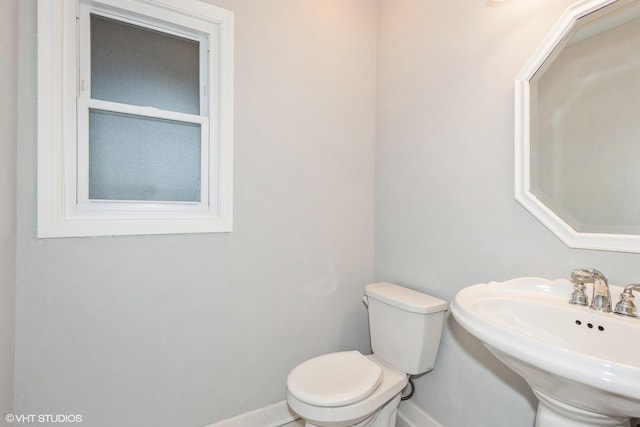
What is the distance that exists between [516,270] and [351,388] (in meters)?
0.79

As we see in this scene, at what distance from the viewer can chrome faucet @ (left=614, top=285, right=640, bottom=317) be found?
83cm

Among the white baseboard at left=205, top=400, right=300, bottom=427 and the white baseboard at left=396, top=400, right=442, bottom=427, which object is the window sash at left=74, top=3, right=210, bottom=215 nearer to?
the white baseboard at left=205, top=400, right=300, bottom=427

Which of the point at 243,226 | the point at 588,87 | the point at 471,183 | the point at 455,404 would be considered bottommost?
the point at 455,404

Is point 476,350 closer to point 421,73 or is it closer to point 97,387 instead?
point 421,73

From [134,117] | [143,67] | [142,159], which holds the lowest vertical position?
[142,159]

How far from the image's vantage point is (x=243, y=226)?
149 cm

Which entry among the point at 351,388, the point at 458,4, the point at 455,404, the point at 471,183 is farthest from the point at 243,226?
the point at 458,4

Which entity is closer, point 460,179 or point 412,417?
point 460,179

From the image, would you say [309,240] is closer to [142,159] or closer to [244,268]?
[244,268]

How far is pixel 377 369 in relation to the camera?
1.32m

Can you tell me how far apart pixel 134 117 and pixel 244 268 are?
2.79ft

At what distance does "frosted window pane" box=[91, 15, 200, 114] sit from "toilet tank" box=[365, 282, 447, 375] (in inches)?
52.4

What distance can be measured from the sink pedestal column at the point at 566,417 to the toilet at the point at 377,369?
0.52 meters

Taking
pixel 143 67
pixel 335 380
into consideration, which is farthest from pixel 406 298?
pixel 143 67
